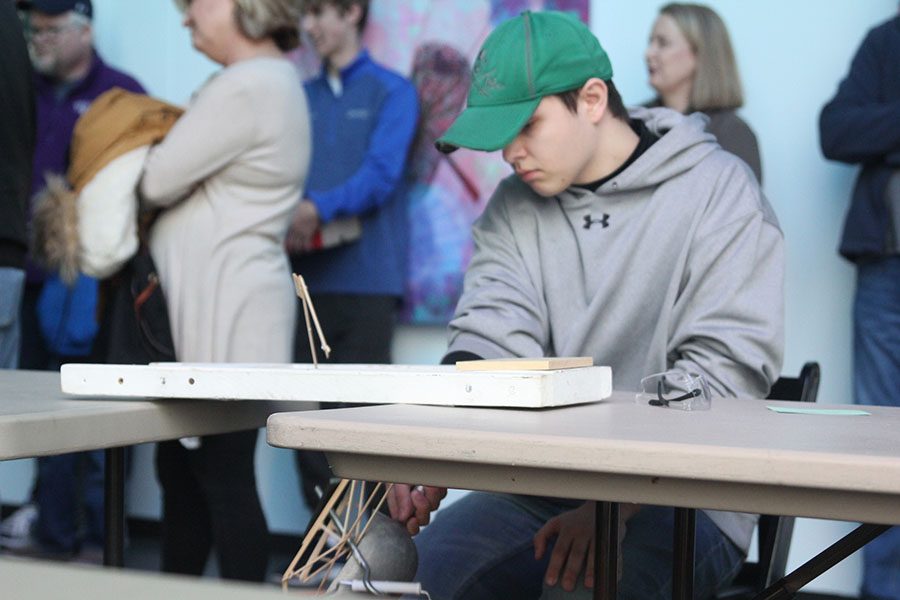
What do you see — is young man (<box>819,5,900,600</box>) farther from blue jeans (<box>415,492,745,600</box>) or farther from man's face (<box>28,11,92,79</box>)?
man's face (<box>28,11,92,79</box>)

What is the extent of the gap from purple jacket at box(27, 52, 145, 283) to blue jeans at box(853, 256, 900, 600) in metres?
2.60

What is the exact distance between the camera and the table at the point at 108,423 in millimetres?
1260

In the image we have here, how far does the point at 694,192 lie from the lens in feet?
6.24

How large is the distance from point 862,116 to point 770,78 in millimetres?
457

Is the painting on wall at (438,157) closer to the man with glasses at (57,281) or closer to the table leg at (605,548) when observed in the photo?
the man with glasses at (57,281)

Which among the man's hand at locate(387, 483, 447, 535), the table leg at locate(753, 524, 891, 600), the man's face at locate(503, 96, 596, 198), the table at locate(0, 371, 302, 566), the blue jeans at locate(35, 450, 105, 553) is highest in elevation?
the man's face at locate(503, 96, 596, 198)

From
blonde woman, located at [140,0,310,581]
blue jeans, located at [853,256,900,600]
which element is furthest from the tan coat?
blue jeans, located at [853,256,900,600]

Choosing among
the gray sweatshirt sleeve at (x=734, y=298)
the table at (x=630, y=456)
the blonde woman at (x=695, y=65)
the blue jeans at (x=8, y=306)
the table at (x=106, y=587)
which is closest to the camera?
the table at (x=106, y=587)

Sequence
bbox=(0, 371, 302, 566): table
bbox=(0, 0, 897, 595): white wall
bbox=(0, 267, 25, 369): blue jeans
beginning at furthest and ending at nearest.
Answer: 1. bbox=(0, 0, 897, 595): white wall
2. bbox=(0, 267, 25, 369): blue jeans
3. bbox=(0, 371, 302, 566): table

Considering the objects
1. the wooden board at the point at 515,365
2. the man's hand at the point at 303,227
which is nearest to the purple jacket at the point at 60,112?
the man's hand at the point at 303,227

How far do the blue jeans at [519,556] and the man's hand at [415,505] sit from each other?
87mm

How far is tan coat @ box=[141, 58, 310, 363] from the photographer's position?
2523 mm

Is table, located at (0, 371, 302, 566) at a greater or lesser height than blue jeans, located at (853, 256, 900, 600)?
greater

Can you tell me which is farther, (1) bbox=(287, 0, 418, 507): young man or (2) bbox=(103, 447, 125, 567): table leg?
(1) bbox=(287, 0, 418, 507): young man
